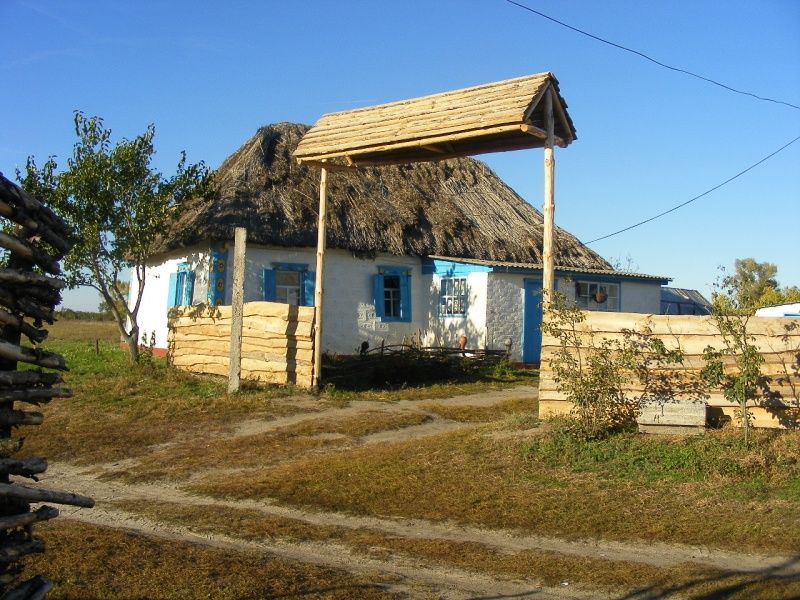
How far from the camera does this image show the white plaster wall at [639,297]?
887 inches

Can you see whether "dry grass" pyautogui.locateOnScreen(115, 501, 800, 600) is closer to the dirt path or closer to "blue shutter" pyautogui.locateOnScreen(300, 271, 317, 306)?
the dirt path

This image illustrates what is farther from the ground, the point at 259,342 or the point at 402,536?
the point at 259,342

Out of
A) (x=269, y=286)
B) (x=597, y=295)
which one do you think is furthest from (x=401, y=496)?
(x=597, y=295)

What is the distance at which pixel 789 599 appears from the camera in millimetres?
5277

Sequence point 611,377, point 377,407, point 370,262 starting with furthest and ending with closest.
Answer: point 370,262 → point 377,407 → point 611,377

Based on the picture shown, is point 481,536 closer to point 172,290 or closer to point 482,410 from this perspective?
point 482,410

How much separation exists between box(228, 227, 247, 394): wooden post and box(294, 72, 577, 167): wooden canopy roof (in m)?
1.92

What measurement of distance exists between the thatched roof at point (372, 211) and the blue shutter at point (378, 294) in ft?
2.33

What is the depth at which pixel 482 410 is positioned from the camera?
1391cm

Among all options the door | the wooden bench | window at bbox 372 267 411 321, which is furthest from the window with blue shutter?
the wooden bench

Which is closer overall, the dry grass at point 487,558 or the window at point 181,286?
the dry grass at point 487,558

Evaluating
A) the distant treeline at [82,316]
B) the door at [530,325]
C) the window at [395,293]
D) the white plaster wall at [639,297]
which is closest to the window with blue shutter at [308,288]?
the window at [395,293]

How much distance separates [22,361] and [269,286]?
1569 centimetres

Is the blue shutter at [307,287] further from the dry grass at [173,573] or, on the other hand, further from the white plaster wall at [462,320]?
the dry grass at [173,573]
